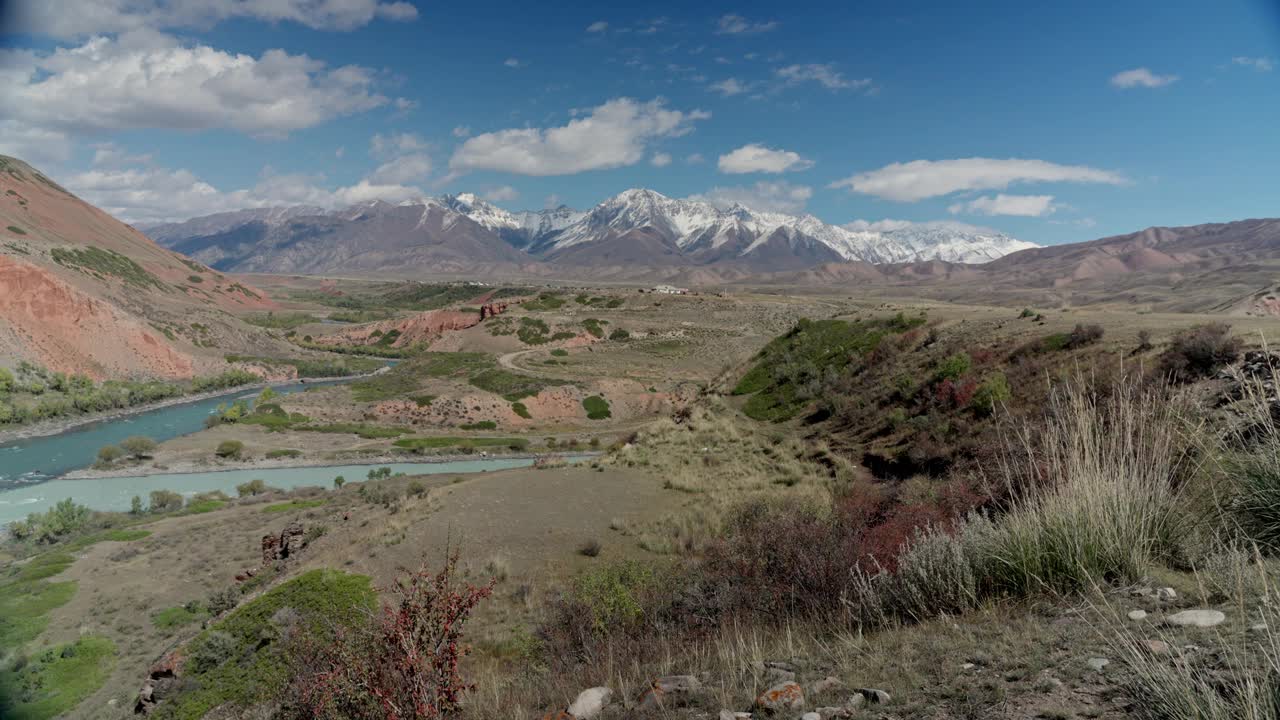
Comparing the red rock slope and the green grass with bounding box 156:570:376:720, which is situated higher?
the red rock slope

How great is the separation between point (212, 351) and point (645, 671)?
9357 cm

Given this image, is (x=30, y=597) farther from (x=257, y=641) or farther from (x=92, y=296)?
(x=92, y=296)

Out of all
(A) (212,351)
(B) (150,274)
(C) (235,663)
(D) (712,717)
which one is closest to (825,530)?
(D) (712,717)

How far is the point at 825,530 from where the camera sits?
29.0 ft

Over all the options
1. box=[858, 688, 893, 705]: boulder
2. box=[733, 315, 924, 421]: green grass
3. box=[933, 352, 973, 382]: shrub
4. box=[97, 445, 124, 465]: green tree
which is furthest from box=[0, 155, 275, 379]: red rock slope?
box=[858, 688, 893, 705]: boulder

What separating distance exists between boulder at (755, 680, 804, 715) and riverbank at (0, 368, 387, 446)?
61.3m

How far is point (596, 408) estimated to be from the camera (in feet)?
182

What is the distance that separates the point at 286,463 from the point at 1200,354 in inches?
1933

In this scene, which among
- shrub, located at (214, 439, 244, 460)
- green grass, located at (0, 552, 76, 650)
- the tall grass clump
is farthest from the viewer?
shrub, located at (214, 439, 244, 460)

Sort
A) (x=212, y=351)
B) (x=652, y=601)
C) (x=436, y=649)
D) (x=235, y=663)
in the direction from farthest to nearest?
1. (x=212, y=351)
2. (x=235, y=663)
3. (x=652, y=601)
4. (x=436, y=649)

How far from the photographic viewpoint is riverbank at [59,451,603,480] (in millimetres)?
38656

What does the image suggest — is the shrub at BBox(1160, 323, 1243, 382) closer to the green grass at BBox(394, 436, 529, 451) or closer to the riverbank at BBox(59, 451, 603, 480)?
the riverbank at BBox(59, 451, 603, 480)

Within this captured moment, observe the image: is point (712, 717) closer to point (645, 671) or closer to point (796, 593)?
point (645, 671)

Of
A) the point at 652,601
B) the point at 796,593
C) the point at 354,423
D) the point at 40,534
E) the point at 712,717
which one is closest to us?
the point at 712,717
